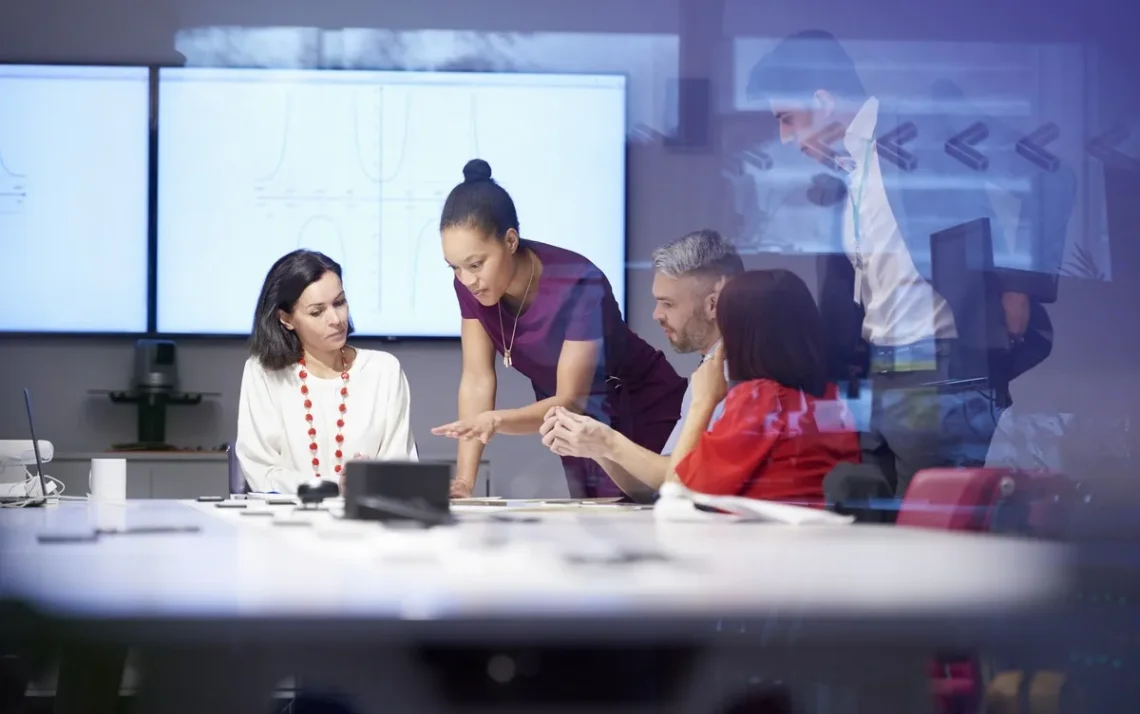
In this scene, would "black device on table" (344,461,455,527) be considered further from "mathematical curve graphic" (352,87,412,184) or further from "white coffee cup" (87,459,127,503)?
"mathematical curve graphic" (352,87,412,184)

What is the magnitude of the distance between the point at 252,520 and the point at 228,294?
8.29 feet

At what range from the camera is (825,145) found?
4188 millimetres

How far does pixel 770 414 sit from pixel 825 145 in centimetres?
246

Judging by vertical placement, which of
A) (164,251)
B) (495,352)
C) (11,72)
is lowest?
(495,352)

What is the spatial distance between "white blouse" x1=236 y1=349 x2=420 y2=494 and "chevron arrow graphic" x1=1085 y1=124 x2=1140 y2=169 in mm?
2951

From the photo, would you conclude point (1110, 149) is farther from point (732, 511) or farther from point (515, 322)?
point (732, 511)

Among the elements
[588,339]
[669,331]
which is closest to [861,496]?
[669,331]

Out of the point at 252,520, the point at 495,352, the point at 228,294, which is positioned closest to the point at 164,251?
the point at 228,294

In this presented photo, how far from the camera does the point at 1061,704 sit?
3.91 feet

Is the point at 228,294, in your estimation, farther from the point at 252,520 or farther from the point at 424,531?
the point at 424,531

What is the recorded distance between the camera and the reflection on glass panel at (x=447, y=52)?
4023 millimetres

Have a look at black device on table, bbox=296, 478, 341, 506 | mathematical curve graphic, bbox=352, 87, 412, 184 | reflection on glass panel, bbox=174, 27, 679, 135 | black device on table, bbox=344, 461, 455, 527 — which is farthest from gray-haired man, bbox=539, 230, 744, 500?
mathematical curve graphic, bbox=352, 87, 412, 184

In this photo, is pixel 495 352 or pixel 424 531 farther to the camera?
pixel 495 352

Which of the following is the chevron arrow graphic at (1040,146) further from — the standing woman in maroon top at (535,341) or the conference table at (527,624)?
the conference table at (527,624)
